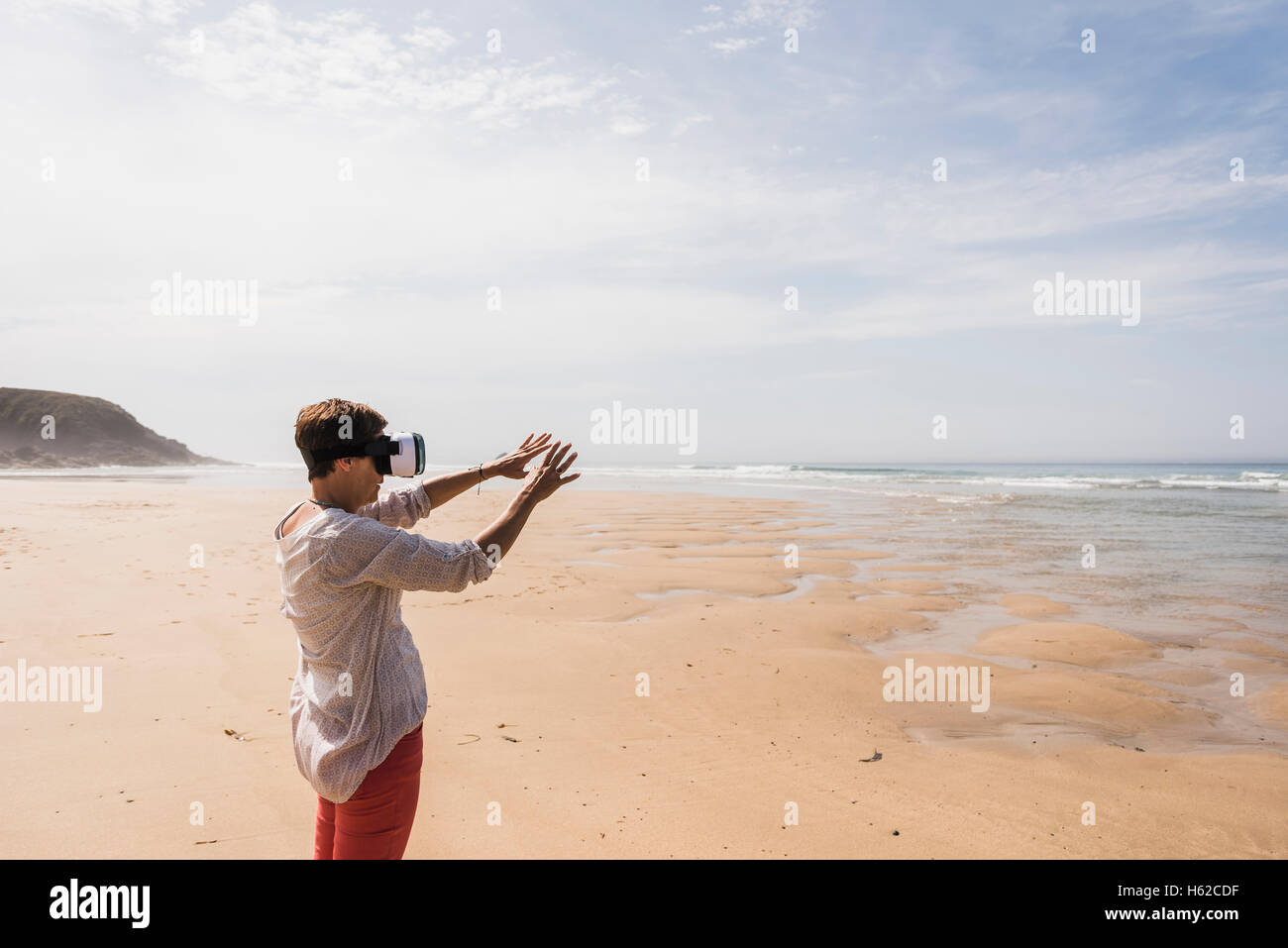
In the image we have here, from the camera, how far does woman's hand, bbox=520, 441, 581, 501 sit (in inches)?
97.1

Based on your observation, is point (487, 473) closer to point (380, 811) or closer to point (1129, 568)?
point (380, 811)

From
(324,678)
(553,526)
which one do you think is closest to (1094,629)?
(324,678)

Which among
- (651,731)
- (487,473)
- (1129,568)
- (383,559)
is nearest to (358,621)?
(383,559)

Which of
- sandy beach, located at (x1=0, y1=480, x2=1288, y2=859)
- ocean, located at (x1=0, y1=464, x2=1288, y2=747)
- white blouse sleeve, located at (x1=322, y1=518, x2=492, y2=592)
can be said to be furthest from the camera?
ocean, located at (x1=0, y1=464, x2=1288, y2=747)

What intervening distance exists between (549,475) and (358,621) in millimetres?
771

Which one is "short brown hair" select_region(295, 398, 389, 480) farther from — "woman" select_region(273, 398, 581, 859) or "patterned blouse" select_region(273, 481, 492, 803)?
"patterned blouse" select_region(273, 481, 492, 803)

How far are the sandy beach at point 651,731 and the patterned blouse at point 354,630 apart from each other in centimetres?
185

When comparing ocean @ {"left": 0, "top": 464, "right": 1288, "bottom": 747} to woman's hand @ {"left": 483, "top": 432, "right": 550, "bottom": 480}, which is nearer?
woman's hand @ {"left": 483, "top": 432, "right": 550, "bottom": 480}

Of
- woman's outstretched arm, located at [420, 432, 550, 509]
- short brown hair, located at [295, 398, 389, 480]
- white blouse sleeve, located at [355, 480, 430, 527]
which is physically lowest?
white blouse sleeve, located at [355, 480, 430, 527]

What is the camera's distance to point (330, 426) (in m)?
2.31

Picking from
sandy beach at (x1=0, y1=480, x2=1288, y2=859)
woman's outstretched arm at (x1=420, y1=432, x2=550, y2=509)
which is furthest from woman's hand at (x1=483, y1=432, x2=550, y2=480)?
sandy beach at (x1=0, y1=480, x2=1288, y2=859)

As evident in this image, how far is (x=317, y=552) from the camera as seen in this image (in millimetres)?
2178

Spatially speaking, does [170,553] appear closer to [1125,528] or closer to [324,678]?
[324,678]

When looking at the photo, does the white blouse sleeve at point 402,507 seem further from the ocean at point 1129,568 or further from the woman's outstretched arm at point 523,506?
the ocean at point 1129,568
